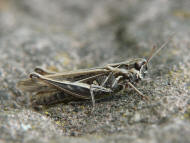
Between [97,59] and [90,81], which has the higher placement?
[97,59]

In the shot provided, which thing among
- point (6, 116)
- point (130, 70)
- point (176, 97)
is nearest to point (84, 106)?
point (130, 70)

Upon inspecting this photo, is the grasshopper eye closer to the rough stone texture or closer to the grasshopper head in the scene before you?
the grasshopper head

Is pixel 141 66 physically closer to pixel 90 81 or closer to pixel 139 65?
pixel 139 65

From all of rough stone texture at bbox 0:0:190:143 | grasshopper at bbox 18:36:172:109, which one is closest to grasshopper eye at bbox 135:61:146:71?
grasshopper at bbox 18:36:172:109

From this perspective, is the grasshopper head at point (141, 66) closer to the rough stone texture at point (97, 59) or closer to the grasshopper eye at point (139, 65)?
the grasshopper eye at point (139, 65)

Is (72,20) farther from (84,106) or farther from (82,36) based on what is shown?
(84,106)

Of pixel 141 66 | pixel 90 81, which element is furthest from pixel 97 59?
pixel 141 66
